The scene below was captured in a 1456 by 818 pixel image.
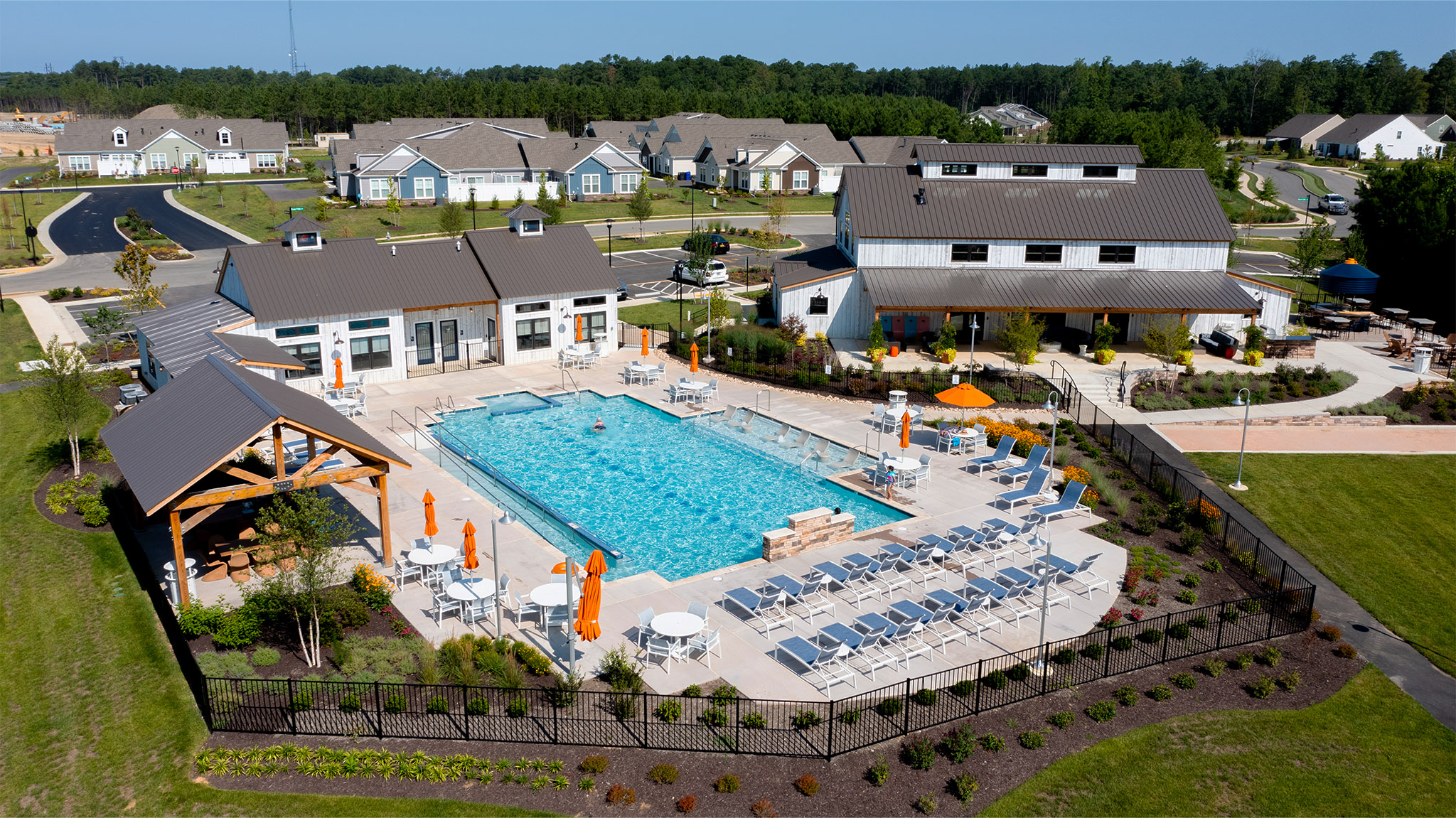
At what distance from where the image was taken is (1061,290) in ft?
141

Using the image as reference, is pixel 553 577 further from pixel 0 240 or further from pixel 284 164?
pixel 284 164

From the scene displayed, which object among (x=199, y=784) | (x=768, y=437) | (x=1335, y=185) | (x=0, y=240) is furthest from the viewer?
(x=1335, y=185)

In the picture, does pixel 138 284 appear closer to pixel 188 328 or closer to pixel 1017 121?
pixel 188 328

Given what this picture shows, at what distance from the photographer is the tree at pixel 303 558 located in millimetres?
19594

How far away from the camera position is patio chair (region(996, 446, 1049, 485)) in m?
29.4

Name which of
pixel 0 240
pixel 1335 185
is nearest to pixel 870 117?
pixel 1335 185

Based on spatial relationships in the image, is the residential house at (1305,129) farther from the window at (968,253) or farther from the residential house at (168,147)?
the residential house at (168,147)

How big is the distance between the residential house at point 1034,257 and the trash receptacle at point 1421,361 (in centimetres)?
528

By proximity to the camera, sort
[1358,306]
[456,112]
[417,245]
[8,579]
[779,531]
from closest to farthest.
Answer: [8,579], [779,531], [417,245], [1358,306], [456,112]

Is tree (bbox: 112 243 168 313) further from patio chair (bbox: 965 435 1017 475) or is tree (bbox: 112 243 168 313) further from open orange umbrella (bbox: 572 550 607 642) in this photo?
patio chair (bbox: 965 435 1017 475)

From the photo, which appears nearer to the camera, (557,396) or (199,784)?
(199,784)

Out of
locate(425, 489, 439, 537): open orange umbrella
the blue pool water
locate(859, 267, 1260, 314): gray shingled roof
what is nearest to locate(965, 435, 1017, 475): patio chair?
the blue pool water

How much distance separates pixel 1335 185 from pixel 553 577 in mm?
108221

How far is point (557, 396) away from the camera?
123 feet
